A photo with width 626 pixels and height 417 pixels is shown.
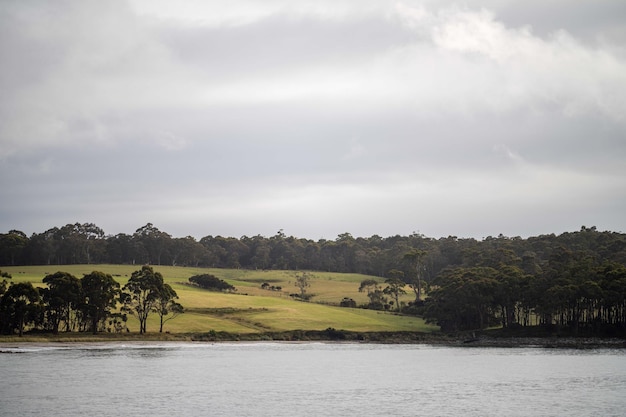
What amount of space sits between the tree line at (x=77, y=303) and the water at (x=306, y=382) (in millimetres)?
12217

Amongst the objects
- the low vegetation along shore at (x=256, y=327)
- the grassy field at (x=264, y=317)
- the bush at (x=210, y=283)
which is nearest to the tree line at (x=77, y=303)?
the low vegetation along shore at (x=256, y=327)

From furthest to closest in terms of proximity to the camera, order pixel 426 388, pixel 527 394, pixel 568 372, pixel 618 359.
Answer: pixel 618 359 < pixel 568 372 < pixel 426 388 < pixel 527 394

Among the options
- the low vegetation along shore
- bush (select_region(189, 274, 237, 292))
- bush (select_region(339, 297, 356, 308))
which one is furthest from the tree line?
bush (select_region(339, 297, 356, 308))

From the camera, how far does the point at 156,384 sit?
71438mm

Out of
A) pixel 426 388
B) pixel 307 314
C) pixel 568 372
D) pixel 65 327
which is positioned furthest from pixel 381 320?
pixel 426 388

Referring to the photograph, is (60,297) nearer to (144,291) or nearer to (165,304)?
(144,291)

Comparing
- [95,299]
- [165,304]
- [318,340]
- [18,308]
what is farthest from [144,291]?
[318,340]

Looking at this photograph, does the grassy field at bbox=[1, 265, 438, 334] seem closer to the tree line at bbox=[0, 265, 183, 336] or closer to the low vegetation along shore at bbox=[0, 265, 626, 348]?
the low vegetation along shore at bbox=[0, 265, 626, 348]

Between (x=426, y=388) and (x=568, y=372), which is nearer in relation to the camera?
(x=426, y=388)

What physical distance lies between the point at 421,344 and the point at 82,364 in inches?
2790

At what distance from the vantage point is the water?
5694cm

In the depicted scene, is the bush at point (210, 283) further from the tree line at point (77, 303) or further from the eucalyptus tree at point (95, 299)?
the eucalyptus tree at point (95, 299)

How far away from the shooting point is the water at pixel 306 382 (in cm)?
5694

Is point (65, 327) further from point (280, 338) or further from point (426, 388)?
point (426, 388)
